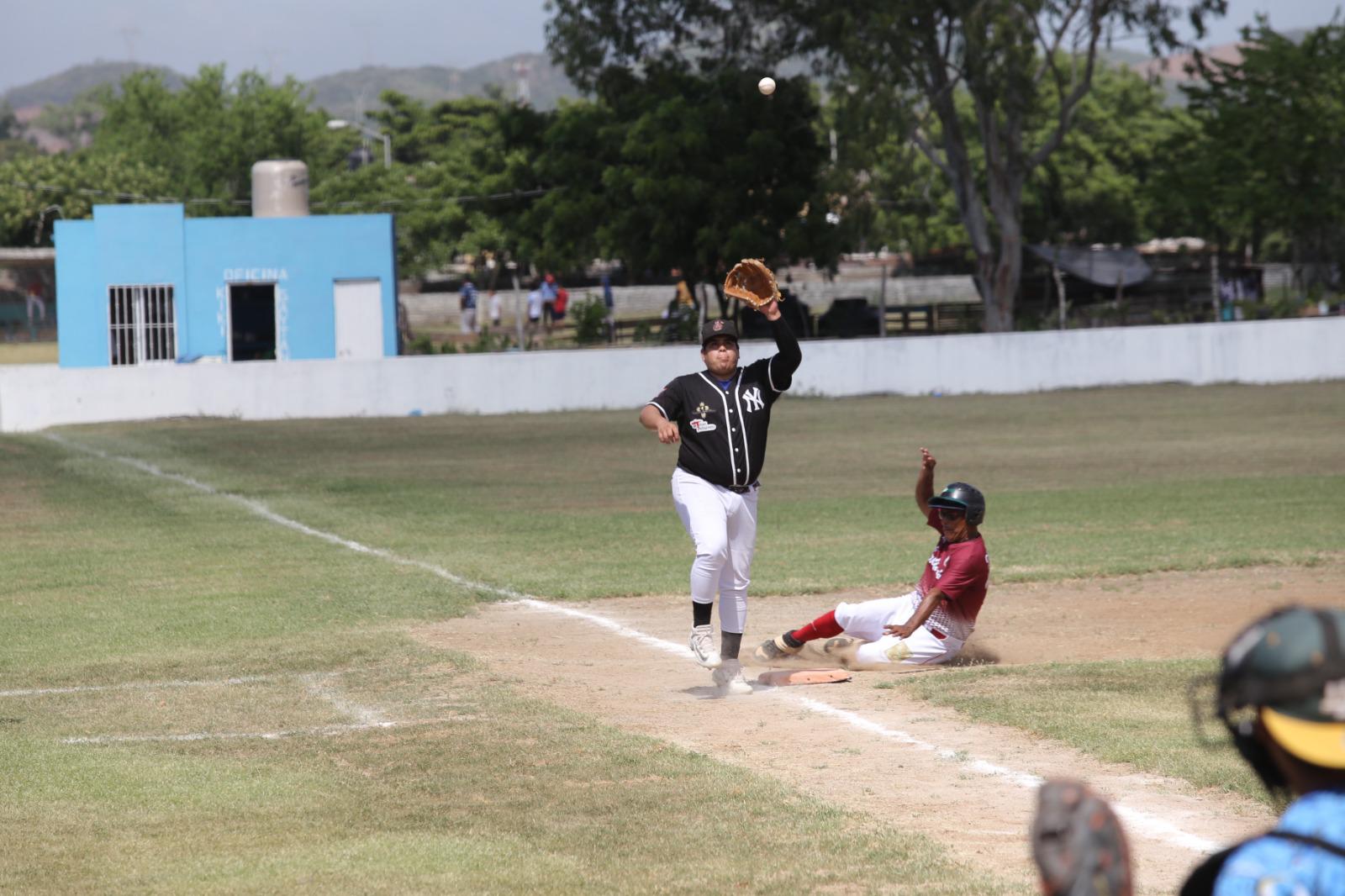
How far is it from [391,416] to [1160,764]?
29014 millimetres

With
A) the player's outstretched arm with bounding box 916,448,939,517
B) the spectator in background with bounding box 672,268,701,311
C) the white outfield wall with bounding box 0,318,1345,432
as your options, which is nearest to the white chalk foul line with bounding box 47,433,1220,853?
the player's outstretched arm with bounding box 916,448,939,517

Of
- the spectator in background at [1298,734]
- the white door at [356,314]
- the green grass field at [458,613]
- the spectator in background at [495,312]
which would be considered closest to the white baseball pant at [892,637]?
the green grass field at [458,613]

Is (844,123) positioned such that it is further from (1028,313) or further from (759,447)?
(759,447)

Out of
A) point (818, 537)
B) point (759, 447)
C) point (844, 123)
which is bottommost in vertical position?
point (818, 537)

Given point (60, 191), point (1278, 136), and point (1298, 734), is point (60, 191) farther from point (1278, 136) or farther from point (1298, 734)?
point (1298, 734)

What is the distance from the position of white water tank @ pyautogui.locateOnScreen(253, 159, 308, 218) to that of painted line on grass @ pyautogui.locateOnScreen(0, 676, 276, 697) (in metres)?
36.3

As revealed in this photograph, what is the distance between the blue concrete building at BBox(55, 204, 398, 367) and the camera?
42.0m

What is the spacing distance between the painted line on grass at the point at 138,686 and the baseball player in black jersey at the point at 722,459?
110 inches

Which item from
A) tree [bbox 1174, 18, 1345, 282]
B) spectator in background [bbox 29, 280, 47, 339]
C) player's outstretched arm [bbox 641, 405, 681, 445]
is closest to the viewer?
player's outstretched arm [bbox 641, 405, 681, 445]

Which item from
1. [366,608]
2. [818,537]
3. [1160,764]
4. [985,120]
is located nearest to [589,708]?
[1160,764]

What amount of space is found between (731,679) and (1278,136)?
48.8 metres

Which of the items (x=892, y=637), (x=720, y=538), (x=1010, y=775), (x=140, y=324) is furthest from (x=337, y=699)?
(x=140, y=324)

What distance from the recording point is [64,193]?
8075cm

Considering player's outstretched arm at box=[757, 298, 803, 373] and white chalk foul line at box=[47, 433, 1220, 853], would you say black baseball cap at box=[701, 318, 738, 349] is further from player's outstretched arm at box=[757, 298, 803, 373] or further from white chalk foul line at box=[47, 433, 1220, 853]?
white chalk foul line at box=[47, 433, 1220, 853]
